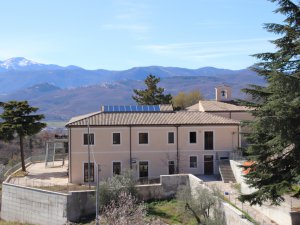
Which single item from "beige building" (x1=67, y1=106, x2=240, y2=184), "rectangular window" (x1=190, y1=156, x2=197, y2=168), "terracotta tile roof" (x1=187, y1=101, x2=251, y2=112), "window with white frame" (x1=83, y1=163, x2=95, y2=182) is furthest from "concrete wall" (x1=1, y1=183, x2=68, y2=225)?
"terracotta tile roof" (x1=187, y1=101, x2=251, y2=112)

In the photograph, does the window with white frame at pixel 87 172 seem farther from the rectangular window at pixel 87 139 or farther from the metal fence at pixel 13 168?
the metal fence at pixel 13 168

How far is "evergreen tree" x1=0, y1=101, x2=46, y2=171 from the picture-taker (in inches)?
1827

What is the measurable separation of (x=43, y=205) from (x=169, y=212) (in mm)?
10132

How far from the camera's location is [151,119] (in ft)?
148

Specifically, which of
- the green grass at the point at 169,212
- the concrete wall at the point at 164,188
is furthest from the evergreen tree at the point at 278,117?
the concrete wall at the point at 164,188

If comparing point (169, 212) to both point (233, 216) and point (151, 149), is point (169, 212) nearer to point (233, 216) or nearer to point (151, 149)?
point (233, 216)

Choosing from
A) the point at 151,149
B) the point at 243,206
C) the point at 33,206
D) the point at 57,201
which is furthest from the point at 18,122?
the point at 243,206

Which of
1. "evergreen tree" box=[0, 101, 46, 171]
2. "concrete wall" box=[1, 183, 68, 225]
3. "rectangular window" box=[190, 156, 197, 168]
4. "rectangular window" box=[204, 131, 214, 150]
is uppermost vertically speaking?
"evergreen tree" box=[0, 101, 46, 171]

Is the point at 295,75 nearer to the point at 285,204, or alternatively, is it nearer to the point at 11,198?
the point at 285,204

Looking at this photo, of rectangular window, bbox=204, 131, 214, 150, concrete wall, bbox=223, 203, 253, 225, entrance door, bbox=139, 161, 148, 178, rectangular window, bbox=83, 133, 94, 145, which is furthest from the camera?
rectangular window, bbox=204, 131, 214, 150

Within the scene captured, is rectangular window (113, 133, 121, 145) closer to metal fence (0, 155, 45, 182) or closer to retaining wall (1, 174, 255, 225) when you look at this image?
retaining wall (1, 174, 255, 225)

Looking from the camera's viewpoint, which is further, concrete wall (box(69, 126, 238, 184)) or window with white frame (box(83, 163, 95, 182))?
concrete wall (box(69, 126, 238, 184))

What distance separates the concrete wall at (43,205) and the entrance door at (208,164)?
1293 centimetres

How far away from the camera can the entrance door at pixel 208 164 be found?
145 feet
